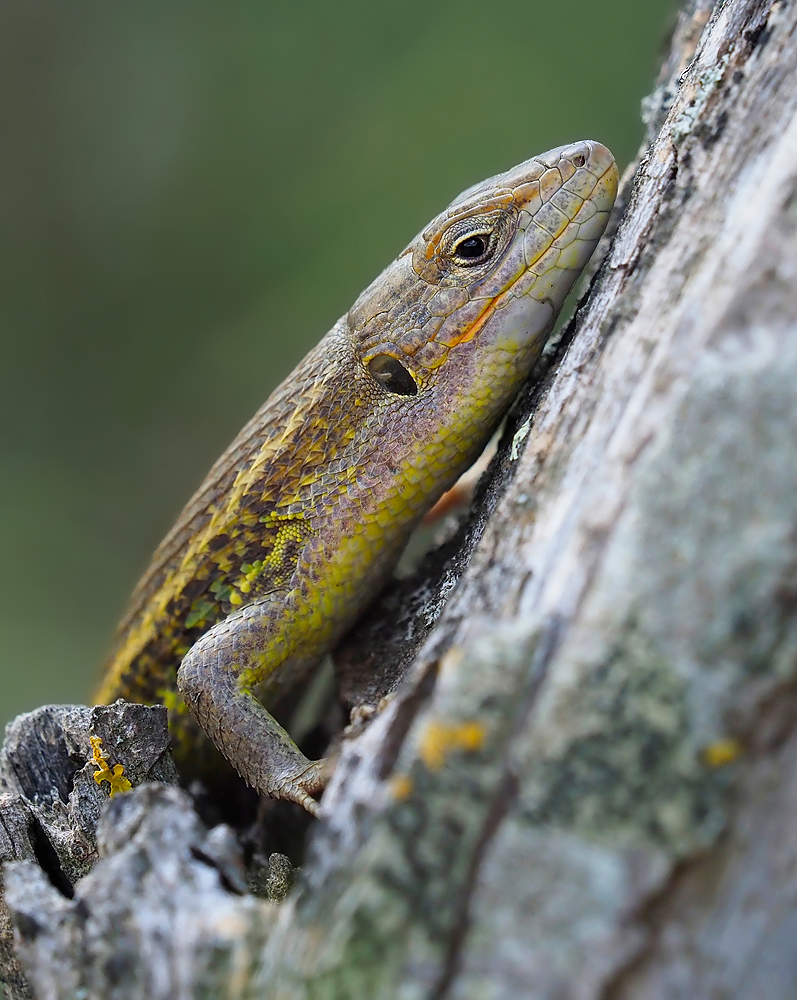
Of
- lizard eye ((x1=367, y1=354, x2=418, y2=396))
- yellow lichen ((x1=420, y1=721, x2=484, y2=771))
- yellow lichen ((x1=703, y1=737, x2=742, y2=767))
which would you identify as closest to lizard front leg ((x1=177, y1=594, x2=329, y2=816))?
lizard eye ((x1=367, y1=354, x2=418, y2=396))

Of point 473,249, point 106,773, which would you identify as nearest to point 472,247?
point 473,249

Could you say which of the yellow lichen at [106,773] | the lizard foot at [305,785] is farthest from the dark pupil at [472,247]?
the yellow lichen at [106,773]

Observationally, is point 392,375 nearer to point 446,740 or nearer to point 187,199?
point 446,740

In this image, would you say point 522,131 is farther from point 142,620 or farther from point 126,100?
point 142,620

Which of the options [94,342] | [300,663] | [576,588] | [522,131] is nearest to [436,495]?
[300,663]

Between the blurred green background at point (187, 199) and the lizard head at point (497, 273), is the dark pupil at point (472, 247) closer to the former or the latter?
the lizard head at point (497, 273)
